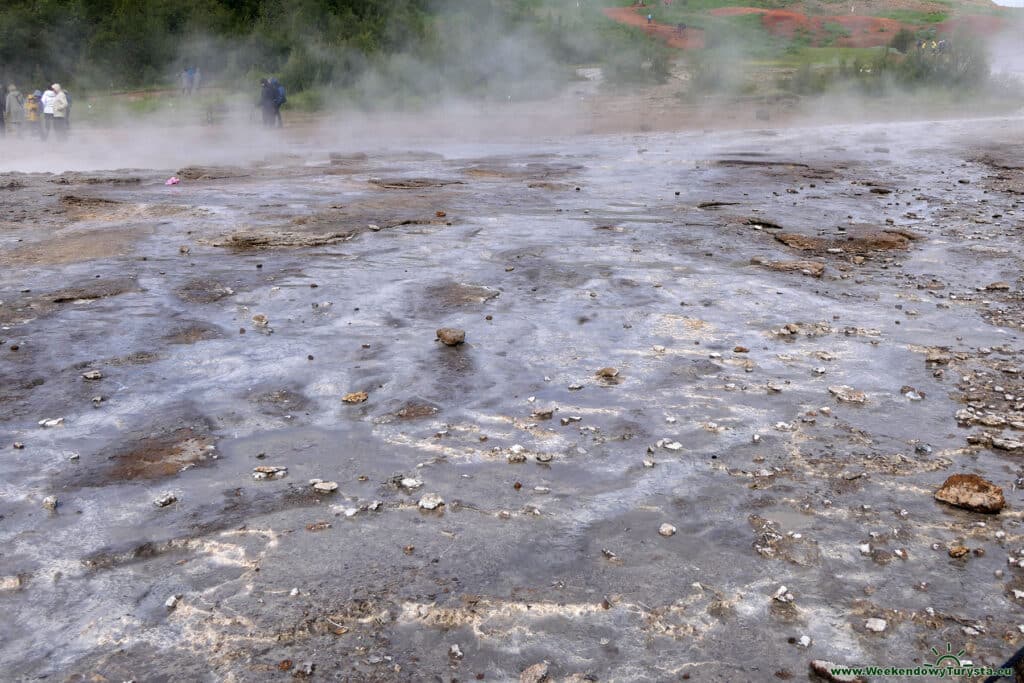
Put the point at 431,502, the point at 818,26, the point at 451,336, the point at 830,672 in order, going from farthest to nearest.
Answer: the point at 818,26
the point at 451,336
the point at 431,502
the point at 830,672

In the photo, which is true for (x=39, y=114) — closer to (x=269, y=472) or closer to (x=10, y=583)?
(x=269, y=472)

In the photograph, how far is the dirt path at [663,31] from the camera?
1453 inches

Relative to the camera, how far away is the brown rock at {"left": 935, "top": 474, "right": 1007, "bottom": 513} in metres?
3.23

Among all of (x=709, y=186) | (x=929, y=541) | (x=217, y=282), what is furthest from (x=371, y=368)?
(x=709, y=186)

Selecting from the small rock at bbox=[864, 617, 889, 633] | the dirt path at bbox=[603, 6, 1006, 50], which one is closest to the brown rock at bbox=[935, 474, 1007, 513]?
the small rock at bbox=[864, 617, 889, 633]

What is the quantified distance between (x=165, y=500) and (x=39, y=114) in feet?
67.2

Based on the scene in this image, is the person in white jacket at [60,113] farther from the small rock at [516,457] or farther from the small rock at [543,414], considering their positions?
the small rock at [516,457]

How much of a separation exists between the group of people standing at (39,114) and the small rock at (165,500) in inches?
690

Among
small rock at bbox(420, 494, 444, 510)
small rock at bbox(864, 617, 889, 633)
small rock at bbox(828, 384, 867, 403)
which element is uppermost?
small rock at bbox(420, 494, 444, 510)

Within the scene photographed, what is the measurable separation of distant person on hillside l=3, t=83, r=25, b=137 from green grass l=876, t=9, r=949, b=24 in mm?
39515

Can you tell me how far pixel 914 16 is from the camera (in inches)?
1860

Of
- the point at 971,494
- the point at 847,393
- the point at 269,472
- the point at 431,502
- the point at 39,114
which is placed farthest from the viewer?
the point at 39,114

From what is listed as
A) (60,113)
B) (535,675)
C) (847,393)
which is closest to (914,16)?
(60,113)

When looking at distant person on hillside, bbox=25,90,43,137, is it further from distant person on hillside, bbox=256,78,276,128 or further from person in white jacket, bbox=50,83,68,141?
distant person on hillside, bbox=256,78,276,128
